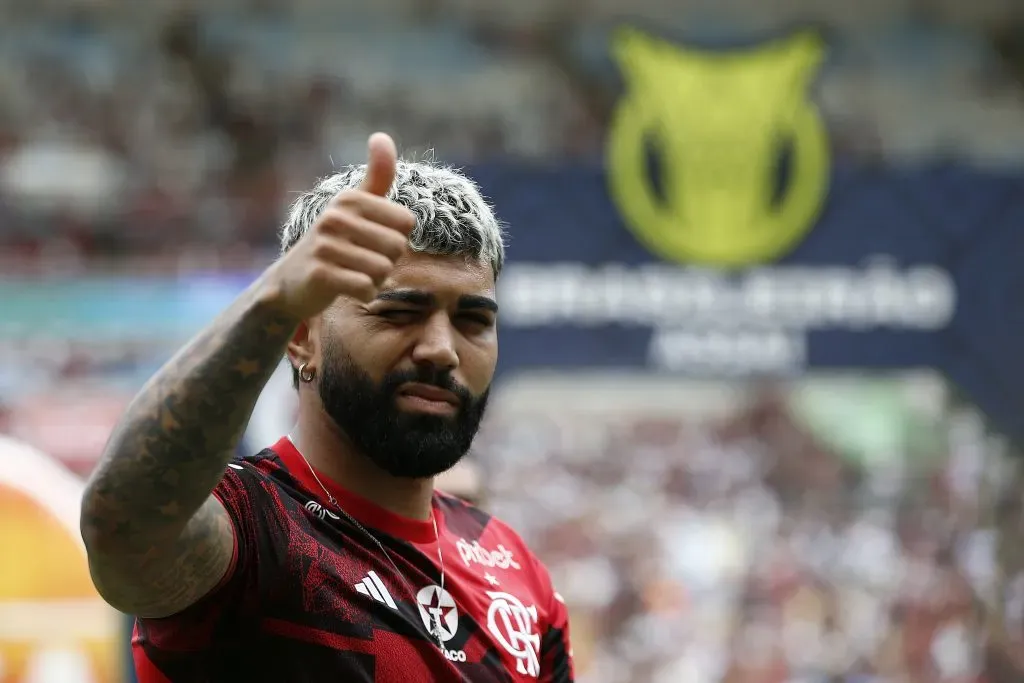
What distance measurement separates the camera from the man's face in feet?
4.82

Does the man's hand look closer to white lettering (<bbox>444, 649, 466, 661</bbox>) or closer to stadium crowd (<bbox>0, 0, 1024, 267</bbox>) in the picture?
white lettering (<bbox>444, 649, 466, 661</bbox>)

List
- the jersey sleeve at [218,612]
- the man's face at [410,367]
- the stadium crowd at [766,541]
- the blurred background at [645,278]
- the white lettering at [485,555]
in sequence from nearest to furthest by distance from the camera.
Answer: the jersey sleeve at [218,612] → the man's face at [410,367] → the white lettering at [485,555] → the blurred background at [645,278] → the stadium crowd at [766,541]

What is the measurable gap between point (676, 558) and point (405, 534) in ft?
24.1

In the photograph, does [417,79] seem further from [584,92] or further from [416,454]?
[416,454]

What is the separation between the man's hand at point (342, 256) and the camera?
112 centimetres

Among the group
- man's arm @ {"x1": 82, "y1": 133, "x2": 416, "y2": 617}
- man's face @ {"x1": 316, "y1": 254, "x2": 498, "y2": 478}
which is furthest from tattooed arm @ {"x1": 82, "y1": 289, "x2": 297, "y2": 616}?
man's face @ {"x1": 316, "y1": 254, "x2": 498, "y2": 478}

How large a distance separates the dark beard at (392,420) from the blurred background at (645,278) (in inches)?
66.5

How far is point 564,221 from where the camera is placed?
20.0ft

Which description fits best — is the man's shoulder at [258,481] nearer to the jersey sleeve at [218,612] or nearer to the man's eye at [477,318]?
the jersey sleeve at [218,612]

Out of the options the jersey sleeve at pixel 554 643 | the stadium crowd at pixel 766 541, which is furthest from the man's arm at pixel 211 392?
the stadium crowd at pixel 766 541

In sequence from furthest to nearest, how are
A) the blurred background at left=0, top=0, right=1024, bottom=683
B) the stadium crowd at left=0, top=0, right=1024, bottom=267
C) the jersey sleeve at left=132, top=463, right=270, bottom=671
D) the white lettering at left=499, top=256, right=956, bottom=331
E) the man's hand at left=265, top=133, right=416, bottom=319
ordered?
1. the stadium crowd at left=0, top=0, right=1024, bottom=267
2. the white lettering at left=499, top=256, right=956, bottom=331
3. the blurred background at left=0, top=0, right=1024, bottom=683
4. the jersey sleeve at left=132, top=463, right=270, bottom=671
5. the man's hand at left=265, top=133, right=416, bottom=319

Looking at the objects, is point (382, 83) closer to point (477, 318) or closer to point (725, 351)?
point (725, 351)

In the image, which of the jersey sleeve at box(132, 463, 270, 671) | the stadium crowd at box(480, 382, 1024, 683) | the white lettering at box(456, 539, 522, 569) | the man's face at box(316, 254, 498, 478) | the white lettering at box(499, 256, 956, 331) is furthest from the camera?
the stadium crowd at box(480, 382, 1024, 683)

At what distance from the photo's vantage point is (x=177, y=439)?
3.70 feet
